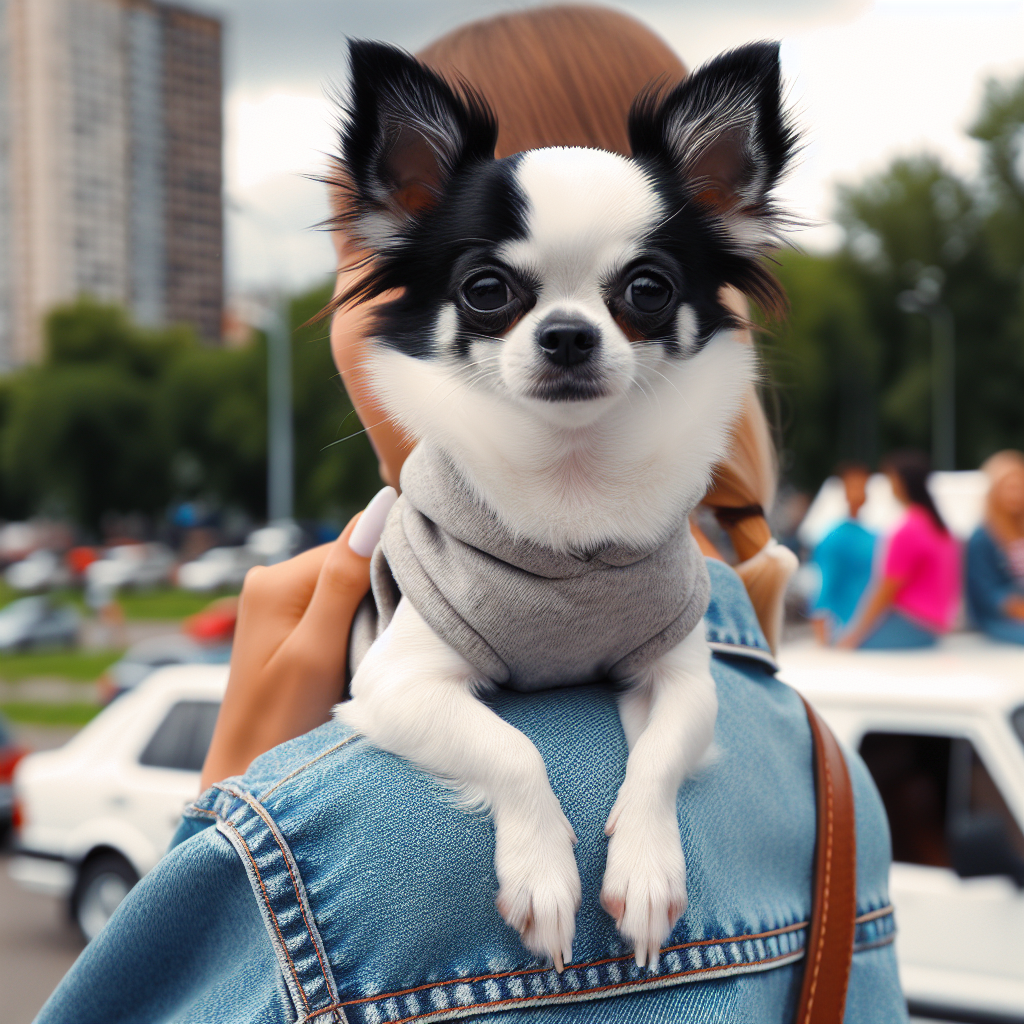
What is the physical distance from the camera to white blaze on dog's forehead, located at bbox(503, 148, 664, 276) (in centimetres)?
129

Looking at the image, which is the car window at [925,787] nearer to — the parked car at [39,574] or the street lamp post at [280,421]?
the street lamp post at [280,421]

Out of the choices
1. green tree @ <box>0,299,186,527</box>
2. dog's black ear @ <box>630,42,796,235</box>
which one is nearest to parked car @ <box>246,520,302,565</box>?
green tree @ <box>0,299,186,527</box>

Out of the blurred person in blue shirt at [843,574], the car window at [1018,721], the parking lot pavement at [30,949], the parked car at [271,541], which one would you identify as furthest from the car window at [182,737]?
the parked car at [271,541]

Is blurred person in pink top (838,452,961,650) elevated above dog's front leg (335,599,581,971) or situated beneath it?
situated beneath

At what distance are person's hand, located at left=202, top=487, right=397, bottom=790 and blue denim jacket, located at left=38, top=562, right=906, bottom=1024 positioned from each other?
0.34 metres

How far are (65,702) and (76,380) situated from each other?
3856 centimetres

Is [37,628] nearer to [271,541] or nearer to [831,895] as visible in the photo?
[271,541]

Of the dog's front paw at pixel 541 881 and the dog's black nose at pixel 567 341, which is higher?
the dog's black nose at pixel 567 341

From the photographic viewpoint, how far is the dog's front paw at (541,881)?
0.99m

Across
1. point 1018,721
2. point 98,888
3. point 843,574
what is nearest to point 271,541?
point 843,574

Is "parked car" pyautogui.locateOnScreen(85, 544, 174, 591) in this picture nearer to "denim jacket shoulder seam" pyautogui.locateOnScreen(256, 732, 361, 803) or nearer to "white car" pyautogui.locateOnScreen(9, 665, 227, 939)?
"white car" pyautogui.locateOnScreen(9, 665, 227, 939)

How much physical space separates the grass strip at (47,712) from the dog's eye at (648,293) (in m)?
13.1

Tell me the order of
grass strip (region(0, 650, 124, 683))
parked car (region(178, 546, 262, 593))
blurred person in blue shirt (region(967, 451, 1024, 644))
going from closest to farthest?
1. blurred person in blue shirt (region(967, 451, 1024, 644))
2. grass strip (region(0, 650, 124, 683))
3. parked car (region(178, 546, 262, 593))

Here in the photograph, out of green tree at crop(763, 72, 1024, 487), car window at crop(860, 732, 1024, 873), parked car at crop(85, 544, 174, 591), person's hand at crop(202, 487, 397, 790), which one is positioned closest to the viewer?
person's hand at crop(202, 487, 397, 790)
